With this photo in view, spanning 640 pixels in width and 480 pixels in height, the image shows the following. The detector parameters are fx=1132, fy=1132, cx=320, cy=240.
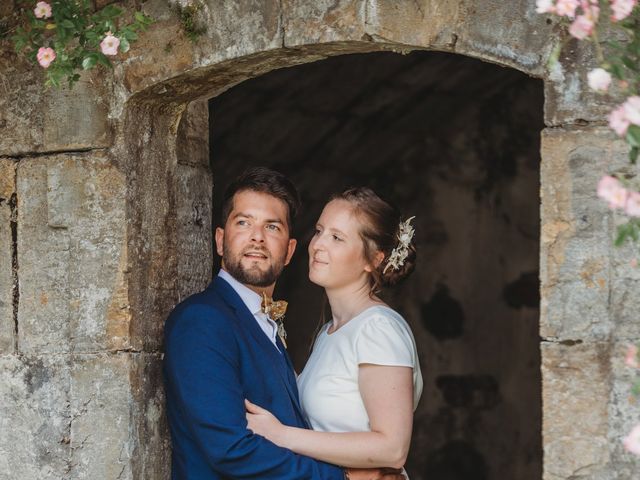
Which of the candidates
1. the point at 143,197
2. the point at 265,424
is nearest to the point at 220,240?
the point at 143,197

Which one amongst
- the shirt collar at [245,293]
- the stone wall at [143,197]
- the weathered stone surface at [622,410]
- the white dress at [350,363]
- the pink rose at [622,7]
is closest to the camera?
the pink rose at [622,7]

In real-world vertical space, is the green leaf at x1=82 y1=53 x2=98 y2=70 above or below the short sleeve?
above

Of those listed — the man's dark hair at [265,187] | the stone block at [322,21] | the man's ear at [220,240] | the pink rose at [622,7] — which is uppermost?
the stone block at [322,21]

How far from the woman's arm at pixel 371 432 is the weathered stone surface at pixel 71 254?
2.15 ft

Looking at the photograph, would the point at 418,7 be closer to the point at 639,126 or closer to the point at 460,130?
the point at 639,126

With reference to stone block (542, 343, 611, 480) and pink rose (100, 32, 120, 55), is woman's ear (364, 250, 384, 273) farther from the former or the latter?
pink rose (100, 32, 120, 55)

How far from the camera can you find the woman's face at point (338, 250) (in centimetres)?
379

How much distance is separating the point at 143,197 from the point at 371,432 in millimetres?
1127

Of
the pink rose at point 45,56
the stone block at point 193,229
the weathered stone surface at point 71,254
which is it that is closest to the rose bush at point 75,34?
the pink rose at point 45,56

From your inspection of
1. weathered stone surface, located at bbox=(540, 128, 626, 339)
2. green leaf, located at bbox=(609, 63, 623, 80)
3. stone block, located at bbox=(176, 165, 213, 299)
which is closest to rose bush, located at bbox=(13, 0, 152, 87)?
stone block, located at bbox=(176, 165, 213, 299)

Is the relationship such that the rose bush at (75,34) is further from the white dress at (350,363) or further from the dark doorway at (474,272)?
the dark doorway at (474,272)

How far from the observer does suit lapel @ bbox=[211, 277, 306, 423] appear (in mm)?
3615

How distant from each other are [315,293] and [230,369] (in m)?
3.20

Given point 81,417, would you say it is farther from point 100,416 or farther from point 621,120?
point 621,120
